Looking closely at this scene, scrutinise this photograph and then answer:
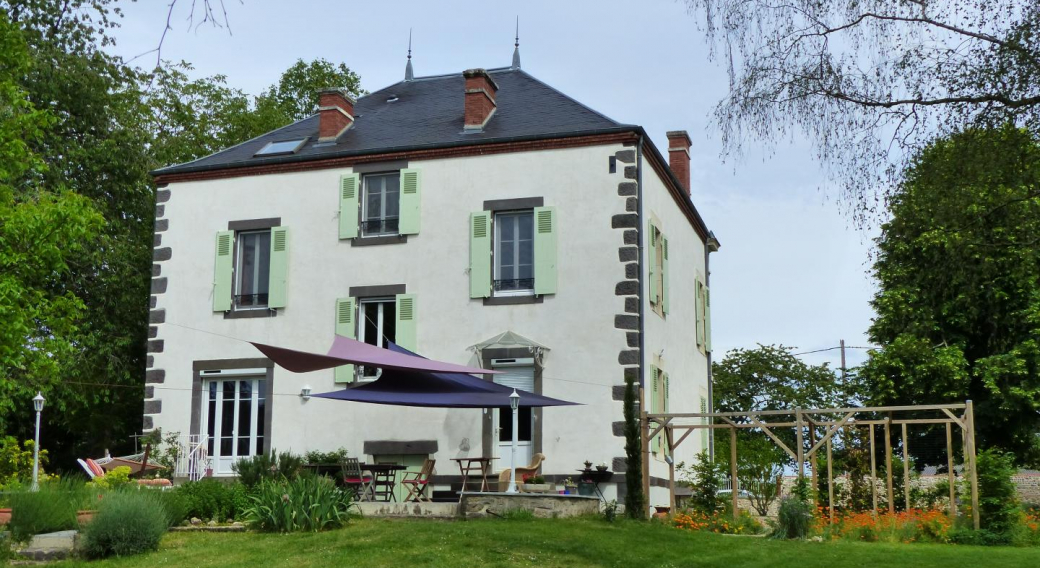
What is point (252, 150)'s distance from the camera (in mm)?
18891

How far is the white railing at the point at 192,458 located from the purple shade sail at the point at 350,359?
394 cm

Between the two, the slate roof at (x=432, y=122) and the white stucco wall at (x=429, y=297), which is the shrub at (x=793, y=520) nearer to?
the white stucco wall at (x=429, y=297)

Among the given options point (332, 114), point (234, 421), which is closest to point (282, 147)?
point (332, 114)

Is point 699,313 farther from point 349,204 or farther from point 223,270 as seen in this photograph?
point 223,270

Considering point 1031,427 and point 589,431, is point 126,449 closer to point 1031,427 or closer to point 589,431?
point 589,431

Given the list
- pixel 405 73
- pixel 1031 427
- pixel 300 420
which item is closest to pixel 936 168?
pixel 300 420

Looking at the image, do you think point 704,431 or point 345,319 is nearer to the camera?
point 345,319

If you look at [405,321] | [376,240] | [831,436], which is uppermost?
[376,240]

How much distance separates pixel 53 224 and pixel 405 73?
355 inches

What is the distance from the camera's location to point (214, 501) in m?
13.2

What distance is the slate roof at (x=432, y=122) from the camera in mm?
17016

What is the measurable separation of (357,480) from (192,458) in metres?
3.53

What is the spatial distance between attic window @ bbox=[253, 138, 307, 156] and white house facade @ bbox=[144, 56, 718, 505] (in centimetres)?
5

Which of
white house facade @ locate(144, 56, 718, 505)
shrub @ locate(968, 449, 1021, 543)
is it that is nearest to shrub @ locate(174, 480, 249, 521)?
white house facade @ locate(144, 56, 718, 505)
